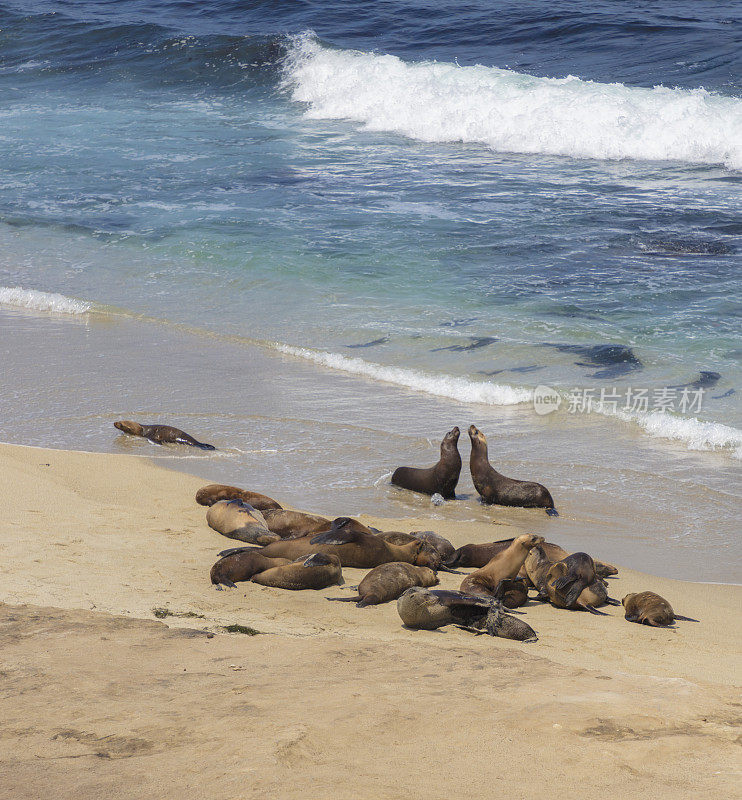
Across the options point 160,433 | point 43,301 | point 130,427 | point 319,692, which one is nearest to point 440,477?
point 160,433

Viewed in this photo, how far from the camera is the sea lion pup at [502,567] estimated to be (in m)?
5.10

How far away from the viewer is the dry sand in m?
2.72

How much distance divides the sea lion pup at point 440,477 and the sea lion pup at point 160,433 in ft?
5.67

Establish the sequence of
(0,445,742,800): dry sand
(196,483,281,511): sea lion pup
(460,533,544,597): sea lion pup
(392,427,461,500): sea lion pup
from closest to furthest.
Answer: (0,445,742,800): dry sand < (460,533,544,597): sea lion pup < (196,483,281,511): sea lion pup < (392,427,461,500): sea lion pup

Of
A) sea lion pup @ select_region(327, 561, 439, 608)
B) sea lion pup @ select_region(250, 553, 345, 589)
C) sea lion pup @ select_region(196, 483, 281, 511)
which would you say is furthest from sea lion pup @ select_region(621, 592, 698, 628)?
sea lion pup @ select_region(196, 483, 281, 511)

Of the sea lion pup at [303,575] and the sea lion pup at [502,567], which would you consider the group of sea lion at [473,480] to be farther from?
the sea lion pup at [303,575]

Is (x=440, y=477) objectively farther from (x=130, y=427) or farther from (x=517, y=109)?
(x=517, y=109)

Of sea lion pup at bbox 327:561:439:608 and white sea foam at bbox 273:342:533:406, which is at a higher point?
white sea foam at bbox 273:342:533:406

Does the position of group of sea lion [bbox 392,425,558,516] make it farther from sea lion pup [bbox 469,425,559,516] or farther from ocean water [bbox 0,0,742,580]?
ocean water [bbox 0,0,742,580]

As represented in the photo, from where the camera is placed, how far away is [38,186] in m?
16.8

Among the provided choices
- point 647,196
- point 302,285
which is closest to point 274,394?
point 302,285

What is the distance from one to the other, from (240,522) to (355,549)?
80 cm

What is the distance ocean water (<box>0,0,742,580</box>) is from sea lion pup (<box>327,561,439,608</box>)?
1.40 m

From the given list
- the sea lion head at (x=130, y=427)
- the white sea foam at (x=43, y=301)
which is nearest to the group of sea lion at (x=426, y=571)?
the sea lion head at (x=130, y=427)
